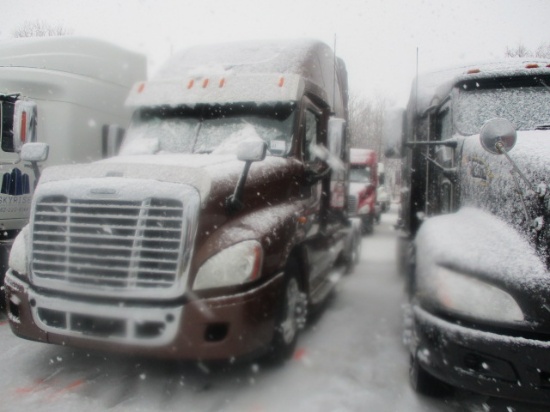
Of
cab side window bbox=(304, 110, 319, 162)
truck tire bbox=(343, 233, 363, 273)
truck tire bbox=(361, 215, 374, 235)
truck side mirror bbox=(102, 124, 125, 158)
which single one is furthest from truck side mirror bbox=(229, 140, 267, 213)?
truck tire bbox=(361, 215, 374, 235)

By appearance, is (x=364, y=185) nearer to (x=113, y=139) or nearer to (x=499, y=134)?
(x=113, y=139)

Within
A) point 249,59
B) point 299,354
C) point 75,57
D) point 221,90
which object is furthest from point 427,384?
point 75,57

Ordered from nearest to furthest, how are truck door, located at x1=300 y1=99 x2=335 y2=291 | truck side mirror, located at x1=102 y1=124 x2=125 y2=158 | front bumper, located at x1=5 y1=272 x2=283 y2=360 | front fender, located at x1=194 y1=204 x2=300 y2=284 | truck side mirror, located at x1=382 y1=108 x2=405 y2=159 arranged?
front bumper, located at x1=5 y1=272 x2=283 y2=360
front fender, located at x1=194 y1=204 x2=300 y2=284
truck side mirror, located at x1=382 y1=108 x2=405 y2=159
truck door, located at x1=300 y1=99 x2=335 y2=291
truck side mirror, located at x1=102 y1=124 x2=125 y2=158

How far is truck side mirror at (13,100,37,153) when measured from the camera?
18.2 ft

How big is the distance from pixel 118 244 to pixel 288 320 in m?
1.65

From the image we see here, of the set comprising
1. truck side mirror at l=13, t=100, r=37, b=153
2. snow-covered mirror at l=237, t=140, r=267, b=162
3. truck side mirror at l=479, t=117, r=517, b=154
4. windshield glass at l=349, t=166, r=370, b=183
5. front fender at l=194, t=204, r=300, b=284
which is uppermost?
truck side mirror at l=13, t=100, r=37, b=153

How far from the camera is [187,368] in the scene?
4.39m

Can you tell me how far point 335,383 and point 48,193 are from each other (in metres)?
2.66

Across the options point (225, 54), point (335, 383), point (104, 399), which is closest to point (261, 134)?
point (225, 54)

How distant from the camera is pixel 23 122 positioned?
5566mm

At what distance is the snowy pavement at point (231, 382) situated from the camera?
3.71m

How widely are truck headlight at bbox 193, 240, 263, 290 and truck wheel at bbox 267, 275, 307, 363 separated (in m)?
0.65

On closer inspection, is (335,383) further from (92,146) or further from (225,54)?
(92,146)

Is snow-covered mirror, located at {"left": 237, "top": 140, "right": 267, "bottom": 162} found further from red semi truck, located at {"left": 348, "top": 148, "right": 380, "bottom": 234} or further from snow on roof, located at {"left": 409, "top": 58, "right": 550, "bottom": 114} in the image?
red semi truck, located at {"left": 348, "top": 148, "right": 380, "bottom": 234}
